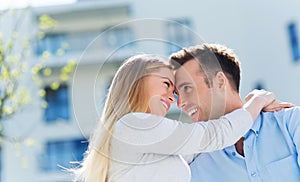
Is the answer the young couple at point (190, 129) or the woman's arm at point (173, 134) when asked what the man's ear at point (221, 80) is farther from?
the woman's arm at point (173, 134)

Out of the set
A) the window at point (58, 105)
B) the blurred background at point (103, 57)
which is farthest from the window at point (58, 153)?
the window at point (58, 105)

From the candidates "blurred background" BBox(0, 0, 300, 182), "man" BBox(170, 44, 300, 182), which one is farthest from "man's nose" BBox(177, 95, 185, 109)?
"blurred background" BBox(0, 0, 300, 182)

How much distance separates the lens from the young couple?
7.80 feet

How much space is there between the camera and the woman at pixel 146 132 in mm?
2361

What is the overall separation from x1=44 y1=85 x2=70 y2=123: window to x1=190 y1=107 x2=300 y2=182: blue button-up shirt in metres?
16.7

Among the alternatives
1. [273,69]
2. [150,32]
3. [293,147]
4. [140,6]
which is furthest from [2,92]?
[140,6]

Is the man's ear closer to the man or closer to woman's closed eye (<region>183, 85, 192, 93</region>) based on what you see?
the man

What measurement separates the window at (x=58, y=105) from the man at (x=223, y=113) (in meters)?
16.6

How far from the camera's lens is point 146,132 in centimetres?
239

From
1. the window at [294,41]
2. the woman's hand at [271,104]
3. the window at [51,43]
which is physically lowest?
the window at [294,41]

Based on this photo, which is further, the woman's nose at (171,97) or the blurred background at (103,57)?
the blurred background at (103,57)

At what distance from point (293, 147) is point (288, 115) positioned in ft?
0.39

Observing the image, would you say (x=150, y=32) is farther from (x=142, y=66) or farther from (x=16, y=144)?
(x=16, y=144)

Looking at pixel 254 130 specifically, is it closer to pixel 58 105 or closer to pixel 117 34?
pixel 117 34
